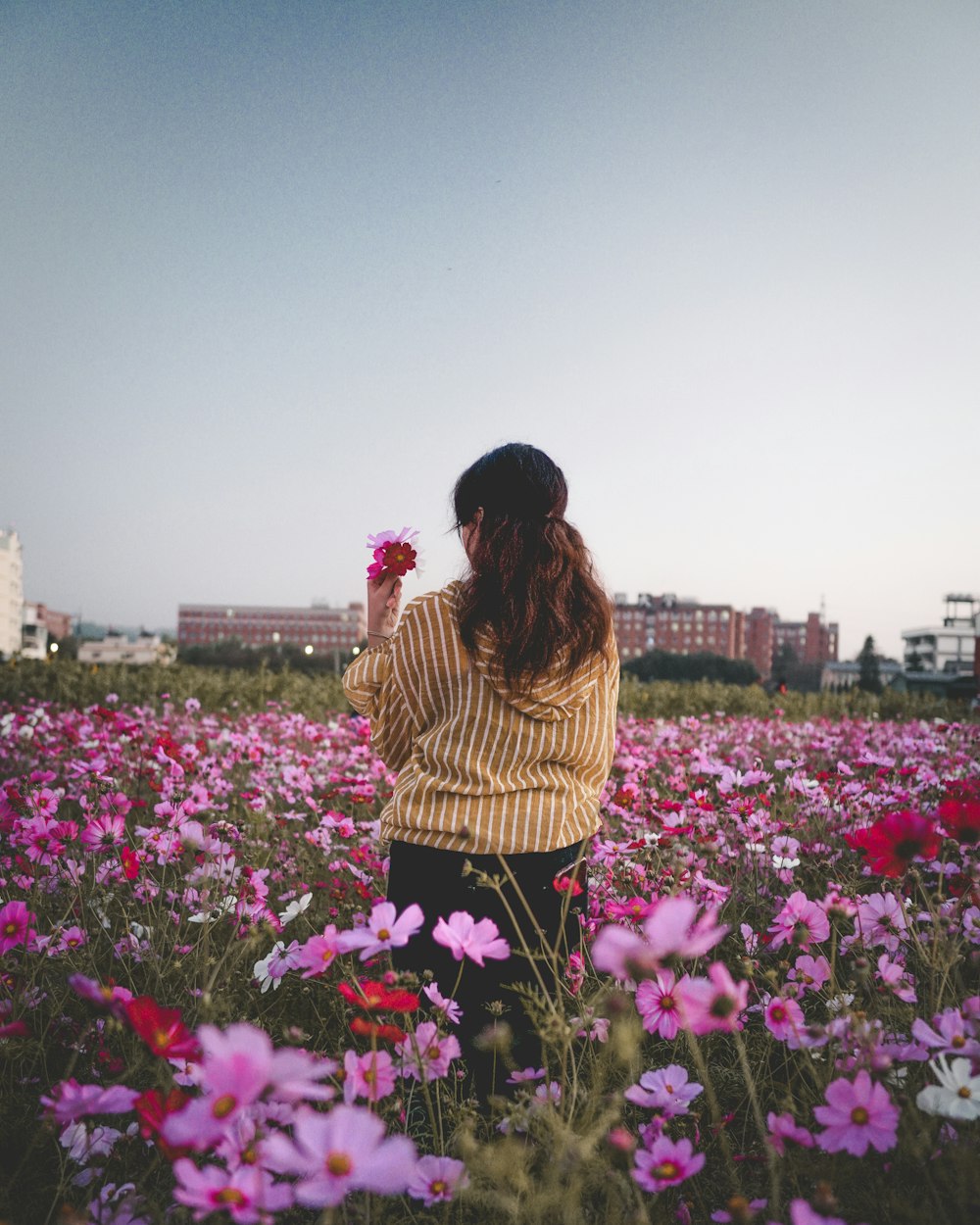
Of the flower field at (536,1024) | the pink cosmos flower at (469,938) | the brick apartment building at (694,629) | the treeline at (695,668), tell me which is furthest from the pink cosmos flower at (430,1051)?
the brick apartment building at (694,629)

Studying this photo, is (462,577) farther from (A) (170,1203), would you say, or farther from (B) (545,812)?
(A) (170,1203)

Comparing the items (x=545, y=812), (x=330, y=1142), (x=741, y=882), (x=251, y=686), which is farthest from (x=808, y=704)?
(x=330, y=1142)

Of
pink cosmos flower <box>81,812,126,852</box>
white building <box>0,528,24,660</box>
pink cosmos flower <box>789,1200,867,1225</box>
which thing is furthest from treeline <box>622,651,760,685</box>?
pink cosmos flower <box>789,1200,867,1225</box>

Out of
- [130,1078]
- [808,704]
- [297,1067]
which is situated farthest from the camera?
[808,704]

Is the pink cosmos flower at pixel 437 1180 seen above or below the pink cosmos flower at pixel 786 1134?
below

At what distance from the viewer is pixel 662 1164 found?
1052 millimetres

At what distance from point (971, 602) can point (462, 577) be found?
72.7 m

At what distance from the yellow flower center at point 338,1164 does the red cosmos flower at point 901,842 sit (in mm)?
793

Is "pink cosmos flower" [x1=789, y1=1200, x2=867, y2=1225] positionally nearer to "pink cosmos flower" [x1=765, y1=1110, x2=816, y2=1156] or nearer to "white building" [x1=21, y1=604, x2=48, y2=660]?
"pink cosmos flower" [x1=765, y1=1110, x2=816, y2=1156]

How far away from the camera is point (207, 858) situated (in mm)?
1927

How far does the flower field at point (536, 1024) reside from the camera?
78cm

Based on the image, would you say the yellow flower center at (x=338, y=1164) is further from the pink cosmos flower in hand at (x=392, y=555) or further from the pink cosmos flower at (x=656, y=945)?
the pink cosmos flower in hand at (x=392, y=555)

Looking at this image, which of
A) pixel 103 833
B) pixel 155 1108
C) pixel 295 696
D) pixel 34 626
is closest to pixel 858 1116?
pixel 155 1108

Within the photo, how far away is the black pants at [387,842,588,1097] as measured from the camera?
1.60 m
